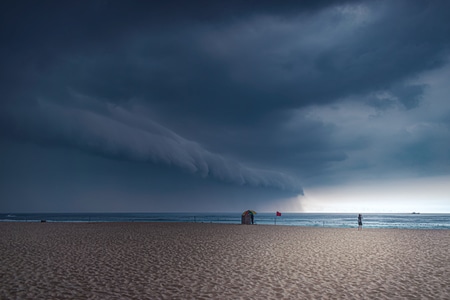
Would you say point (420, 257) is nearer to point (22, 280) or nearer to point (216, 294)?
point (216, 294)

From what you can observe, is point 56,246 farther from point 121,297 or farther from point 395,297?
point 395,297

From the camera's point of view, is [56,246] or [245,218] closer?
[56,246]

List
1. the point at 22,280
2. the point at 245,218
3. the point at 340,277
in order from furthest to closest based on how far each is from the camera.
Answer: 1. the point at 245,218
2. the point at 340,277
3. the point at 22,280

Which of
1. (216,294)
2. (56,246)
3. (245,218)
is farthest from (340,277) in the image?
(245,218)

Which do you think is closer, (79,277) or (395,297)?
(395,297)

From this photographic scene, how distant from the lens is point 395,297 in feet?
33.9

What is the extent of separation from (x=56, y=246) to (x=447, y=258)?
25378 mm

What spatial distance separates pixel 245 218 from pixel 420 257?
4066 cm

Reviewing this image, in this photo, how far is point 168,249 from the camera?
2231 cm

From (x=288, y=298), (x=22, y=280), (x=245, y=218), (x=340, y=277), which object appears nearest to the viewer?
(x=288, y=298)

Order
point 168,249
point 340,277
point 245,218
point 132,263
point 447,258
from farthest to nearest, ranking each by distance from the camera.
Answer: point 245,218, point 168,249, point 447,258, point 132,263, point 340,277

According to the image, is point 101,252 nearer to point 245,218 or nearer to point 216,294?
point 216,294

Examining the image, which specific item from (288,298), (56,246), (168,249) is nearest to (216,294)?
(288,298)

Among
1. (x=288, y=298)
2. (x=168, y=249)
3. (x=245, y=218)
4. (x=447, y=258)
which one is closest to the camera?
(x=288, y=298)
